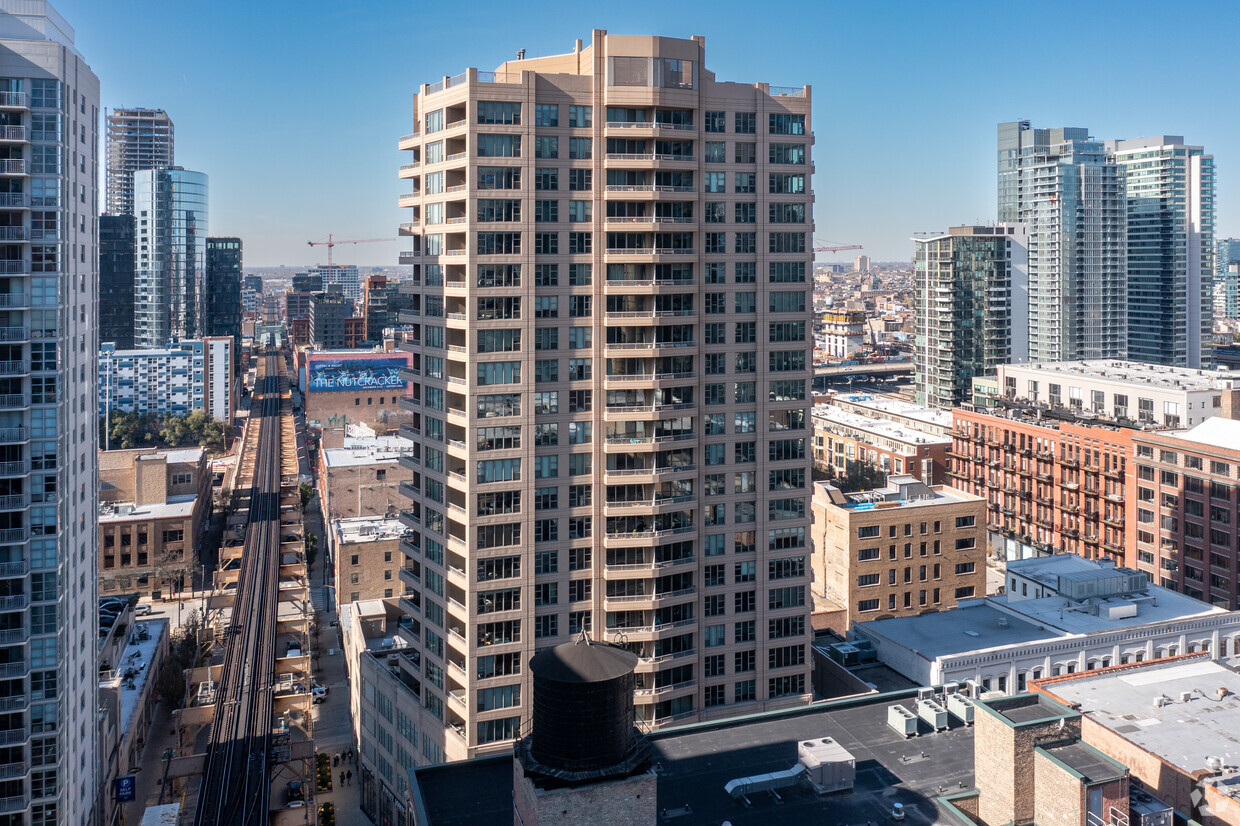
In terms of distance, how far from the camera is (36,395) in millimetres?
61344

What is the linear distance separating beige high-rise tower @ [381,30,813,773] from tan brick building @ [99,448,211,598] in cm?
8694

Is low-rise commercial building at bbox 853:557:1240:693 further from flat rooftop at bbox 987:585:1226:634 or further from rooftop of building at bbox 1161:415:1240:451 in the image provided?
rooftop of building at bbox 1161:415:1240:451

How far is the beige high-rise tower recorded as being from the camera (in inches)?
2512

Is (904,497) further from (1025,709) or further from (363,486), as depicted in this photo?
(363,486)

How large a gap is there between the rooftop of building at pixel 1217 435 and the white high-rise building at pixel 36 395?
99.2 m

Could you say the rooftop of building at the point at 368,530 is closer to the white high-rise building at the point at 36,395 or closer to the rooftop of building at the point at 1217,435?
the white high-rise building at the point at 36,395

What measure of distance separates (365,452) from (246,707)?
55.7 m

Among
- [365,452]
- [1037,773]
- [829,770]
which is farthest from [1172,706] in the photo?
[365,452]

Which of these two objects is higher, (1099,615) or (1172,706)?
(1172,706)

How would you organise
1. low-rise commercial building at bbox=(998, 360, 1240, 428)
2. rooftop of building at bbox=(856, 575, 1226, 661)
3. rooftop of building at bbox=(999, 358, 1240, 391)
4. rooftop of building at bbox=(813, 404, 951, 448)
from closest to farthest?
rooftop of building at bbox=(856, 575, 1226, 661) < low-rise commercial building at bbox=(998, 360, 1240, 428) < rooftop of building at bbox=(999, 358, 1240, 391) < rooftop of building at bbox=(813, 404, 951, 448)

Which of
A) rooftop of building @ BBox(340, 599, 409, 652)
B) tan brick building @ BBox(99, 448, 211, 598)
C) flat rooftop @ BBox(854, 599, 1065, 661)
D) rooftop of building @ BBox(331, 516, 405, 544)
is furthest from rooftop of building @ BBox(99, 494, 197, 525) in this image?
flat rooftop @ BBox(854, 599, 1065, 661)

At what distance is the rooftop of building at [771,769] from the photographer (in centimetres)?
4781

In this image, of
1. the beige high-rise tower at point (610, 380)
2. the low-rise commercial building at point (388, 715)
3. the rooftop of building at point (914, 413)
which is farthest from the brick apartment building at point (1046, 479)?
the low-rise commercial building at point (388, 715)

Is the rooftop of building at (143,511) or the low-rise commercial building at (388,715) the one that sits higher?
the rooftop of building at (143,511)
